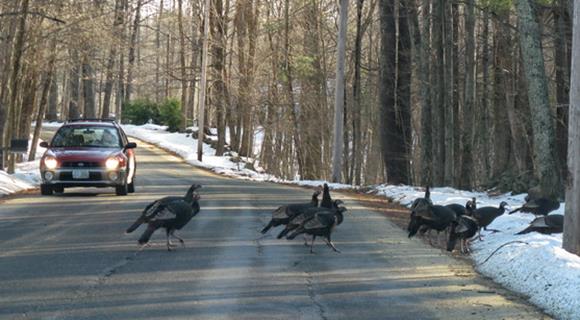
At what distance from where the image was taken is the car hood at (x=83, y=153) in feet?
73.5

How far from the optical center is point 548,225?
13617mm

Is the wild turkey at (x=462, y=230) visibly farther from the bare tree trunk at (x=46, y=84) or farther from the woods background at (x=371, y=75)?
the bare tree trunk at (x=46, y=84)

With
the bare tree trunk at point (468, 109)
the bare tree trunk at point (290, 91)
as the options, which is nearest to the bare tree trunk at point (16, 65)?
the bare tree trunk at point (468, 109)

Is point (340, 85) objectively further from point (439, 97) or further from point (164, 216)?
point (164, 216)

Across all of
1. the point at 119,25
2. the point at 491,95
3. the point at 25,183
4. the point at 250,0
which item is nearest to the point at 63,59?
the point at 119,25

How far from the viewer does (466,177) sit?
107 ft

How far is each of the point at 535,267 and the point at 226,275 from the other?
3803 mm

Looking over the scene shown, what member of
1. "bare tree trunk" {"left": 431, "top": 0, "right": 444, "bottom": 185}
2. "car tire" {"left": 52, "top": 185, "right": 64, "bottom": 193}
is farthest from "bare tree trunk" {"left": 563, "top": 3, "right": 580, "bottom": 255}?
"bare tree trunk" {"left": 431, "top": 0, "right": 444, "bottom": 185}

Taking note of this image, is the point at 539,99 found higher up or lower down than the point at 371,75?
lower down

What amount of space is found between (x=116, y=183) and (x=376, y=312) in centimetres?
1455

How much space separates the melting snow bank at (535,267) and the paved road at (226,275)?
12.6 inches

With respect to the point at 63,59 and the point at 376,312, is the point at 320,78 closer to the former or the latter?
the point at 63,59

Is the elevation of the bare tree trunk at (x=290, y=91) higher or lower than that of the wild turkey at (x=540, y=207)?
higher

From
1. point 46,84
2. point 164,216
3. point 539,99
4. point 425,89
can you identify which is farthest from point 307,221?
point 46,84
